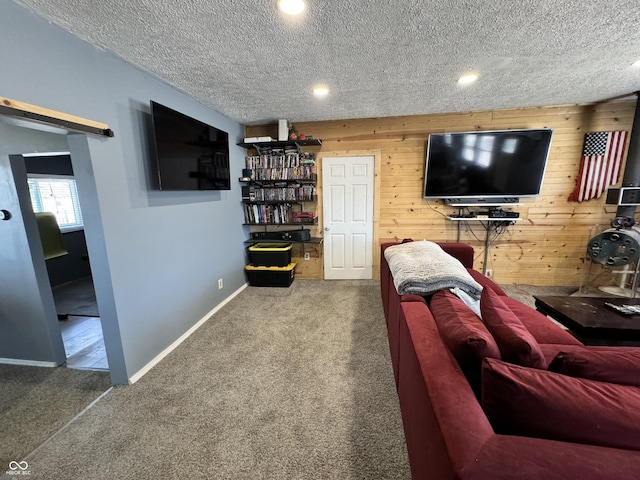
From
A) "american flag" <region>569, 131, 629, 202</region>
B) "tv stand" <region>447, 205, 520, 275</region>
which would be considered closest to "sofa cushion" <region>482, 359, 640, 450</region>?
"tv stand" <region>447, 205, 520, 275</region>

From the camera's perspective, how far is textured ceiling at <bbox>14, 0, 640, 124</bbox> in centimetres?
141

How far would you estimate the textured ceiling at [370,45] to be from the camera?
1.41m

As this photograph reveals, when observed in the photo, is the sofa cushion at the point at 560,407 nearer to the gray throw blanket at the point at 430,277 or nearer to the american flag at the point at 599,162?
the gray throw blanket at the point at 430,277

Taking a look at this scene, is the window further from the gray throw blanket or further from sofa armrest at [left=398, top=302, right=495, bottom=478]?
sofa armrest at [left=398, top=302, right=495, bottom=478]

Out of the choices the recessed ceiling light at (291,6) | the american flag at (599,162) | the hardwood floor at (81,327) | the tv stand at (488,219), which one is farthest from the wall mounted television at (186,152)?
the american flag at (599,162)

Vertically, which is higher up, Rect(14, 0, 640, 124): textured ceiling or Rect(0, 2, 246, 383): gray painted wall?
Rect(14, 0, 640, 124): textured ceiling

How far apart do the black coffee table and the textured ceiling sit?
193 cm

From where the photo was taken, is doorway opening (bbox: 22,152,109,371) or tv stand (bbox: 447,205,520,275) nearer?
doorway opening (bbox: 22,152,109,371)

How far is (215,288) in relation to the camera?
10.1 feet

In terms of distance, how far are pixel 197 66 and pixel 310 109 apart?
4.66 feet

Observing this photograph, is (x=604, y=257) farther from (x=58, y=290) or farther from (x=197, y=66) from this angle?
(x=58, y=290)

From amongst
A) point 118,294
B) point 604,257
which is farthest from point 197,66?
point 604,257

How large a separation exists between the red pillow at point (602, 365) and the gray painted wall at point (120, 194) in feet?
8.23

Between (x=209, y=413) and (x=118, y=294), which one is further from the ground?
(x=118, y=294)
